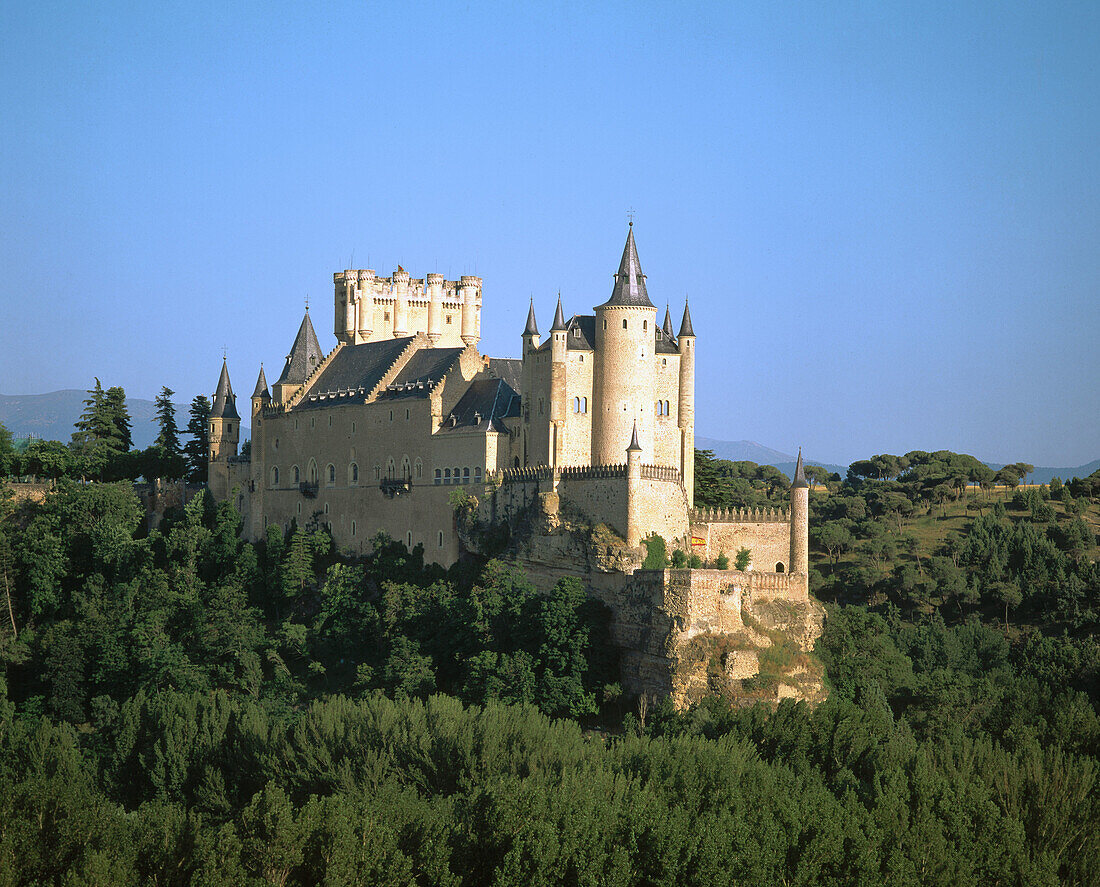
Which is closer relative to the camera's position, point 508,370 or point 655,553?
point 655,553

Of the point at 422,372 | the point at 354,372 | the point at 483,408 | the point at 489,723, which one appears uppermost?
the point at 354,372

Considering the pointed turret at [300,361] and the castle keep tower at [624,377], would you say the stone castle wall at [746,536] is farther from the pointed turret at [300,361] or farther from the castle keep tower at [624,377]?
the pointed turret at [300,361]

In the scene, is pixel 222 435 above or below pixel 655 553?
above

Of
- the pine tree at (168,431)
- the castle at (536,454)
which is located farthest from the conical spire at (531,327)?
the pine tree at (168,431)

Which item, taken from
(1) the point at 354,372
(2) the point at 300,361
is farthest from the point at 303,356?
(1) the point at 354,372

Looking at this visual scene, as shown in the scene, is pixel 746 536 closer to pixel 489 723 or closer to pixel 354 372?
pixel 489 723

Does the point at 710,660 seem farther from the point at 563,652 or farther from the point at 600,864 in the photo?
the point at 600,864

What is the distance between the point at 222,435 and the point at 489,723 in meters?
42.8

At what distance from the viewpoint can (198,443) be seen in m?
107

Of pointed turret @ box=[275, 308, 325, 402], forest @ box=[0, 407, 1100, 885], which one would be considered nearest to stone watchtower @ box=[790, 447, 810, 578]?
forest @ box=[0, 407, 1100, 885]

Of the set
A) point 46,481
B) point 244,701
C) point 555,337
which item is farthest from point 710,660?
point 46,481

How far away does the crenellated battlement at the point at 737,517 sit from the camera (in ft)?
249

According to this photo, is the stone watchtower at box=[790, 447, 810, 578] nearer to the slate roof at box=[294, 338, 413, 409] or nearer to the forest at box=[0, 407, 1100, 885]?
the forest at box=[0, 407, 1100, 885]

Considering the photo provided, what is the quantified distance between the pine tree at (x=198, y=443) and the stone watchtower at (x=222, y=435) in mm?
3841
